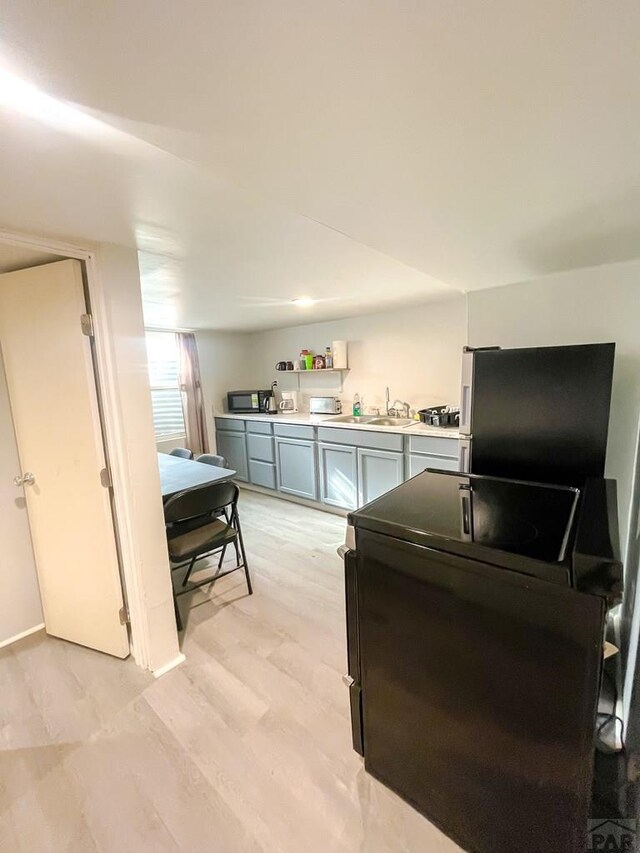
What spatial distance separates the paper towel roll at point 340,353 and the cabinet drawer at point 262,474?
1.51 meters

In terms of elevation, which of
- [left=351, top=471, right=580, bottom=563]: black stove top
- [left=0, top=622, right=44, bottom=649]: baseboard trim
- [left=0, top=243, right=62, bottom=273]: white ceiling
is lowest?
[left=0, top=622, right=44, bottom=649]: baseboard trim

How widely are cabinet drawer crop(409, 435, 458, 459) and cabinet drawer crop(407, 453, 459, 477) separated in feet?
0.12

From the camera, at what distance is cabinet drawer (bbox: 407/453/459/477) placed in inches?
119

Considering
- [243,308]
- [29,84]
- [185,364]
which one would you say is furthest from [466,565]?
[185,364]

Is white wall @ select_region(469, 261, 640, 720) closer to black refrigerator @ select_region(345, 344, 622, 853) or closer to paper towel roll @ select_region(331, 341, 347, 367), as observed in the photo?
black refrigerator @ select_region(345, 344, 622, 853)

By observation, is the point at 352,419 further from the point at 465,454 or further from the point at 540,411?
the point at 540,411

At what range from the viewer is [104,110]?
2.40 feet

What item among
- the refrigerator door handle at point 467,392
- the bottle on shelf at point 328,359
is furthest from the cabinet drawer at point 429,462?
the bottle on shelf at point 328,359

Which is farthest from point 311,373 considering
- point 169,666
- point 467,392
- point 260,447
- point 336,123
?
point 336,123

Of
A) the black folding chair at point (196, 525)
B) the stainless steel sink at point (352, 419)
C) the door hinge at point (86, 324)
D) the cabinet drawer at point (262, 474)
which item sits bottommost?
the cabinet drawer at point (262, 474)

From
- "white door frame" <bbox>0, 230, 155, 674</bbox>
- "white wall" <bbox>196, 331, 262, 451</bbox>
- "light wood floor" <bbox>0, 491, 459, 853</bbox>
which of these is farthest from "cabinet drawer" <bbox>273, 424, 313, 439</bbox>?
"white door frame" <bbox>0, 230, 155, 674</bbox>

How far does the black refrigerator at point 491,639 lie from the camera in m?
0.86

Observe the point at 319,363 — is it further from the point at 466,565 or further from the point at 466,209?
the point at 466,565

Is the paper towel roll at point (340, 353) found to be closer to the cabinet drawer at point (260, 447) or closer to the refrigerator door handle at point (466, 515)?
the cabinet drawer at point (260, 447)
